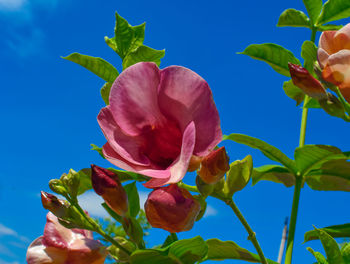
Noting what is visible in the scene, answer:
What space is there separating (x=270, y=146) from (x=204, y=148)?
0.62m

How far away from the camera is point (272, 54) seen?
1.78 meters

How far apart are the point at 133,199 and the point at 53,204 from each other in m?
0.28

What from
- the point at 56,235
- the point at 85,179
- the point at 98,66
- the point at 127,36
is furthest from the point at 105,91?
the point at 56,235

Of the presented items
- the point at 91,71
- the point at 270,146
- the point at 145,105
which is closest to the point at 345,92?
the point at 270,146

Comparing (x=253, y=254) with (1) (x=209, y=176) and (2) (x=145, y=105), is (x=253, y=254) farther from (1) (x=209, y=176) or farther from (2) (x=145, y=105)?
(2) (x=145, y=105)

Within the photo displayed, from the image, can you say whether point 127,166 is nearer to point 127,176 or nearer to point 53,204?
point 53,204

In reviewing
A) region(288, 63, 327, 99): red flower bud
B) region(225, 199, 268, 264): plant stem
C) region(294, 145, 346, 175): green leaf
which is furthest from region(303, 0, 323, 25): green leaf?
region(225, 199, 268, 264): plant stem

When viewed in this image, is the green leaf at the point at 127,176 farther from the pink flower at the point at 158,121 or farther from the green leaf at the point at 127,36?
the green leaf at the point at 127,36

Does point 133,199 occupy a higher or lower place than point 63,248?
higher

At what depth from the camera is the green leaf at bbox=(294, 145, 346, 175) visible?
153 centimetres

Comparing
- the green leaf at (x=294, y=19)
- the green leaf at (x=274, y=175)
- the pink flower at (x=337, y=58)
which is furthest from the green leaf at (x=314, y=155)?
the green leaf at (x=294, y=19)

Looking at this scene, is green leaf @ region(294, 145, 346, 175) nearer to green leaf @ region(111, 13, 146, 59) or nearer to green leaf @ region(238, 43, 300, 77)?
green leaf @ region(238, 43, 300, 77)

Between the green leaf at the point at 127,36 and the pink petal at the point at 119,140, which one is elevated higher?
the green leaf at the point at 127,36

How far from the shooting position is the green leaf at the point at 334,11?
1966 millimetres
